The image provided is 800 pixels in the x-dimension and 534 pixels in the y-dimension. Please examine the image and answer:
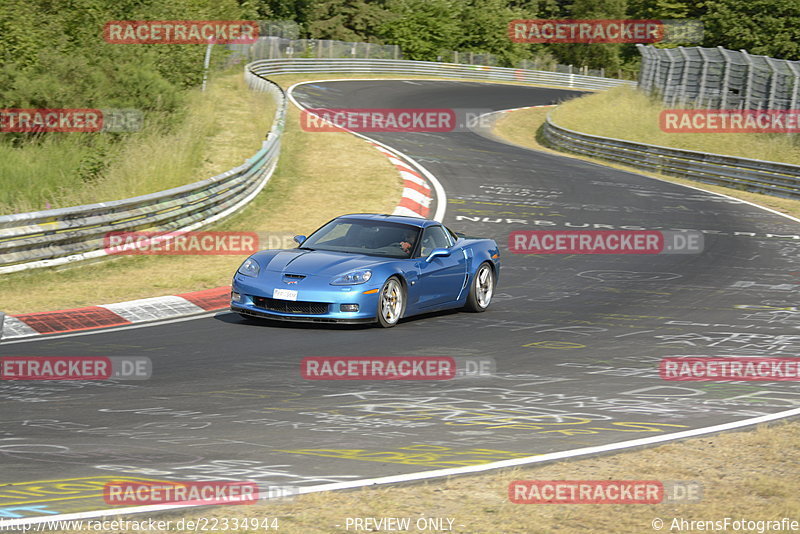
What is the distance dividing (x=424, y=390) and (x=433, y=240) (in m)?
4.52

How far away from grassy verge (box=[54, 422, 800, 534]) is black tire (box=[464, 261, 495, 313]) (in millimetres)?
6628

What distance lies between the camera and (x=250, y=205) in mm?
21328

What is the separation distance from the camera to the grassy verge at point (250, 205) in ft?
45.8

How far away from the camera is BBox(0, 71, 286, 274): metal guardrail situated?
46.9 feet

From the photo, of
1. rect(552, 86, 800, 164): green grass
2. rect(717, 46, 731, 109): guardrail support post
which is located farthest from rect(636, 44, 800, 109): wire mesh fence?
rect(552, 86, 800, 164): green grass

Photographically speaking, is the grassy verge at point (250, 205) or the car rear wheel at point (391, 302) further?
the grassy verge at point (250, 205)

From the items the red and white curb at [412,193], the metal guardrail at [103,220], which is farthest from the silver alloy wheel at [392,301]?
the red and white curb at [412,193]

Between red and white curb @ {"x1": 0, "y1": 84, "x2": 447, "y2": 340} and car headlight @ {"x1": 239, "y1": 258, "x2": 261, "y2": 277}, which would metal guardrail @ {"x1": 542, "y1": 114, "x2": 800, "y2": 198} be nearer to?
red and white curb @ {"x1": 0, "y1": 84, "x2": 447, "y2": 340}

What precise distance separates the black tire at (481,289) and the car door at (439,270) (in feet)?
0.89

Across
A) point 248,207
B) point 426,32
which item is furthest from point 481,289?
point 426,32

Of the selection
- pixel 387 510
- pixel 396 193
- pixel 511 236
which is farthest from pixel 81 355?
pixel 396 193

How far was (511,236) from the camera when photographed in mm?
20672

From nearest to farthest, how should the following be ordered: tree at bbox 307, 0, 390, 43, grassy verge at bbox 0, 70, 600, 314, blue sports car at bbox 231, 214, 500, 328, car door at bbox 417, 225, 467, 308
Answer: blue sports car at bbox 231, 214, 500, 328 → car door at bbox 417, 225, 467, 308 → grassy verge at bbox 0, 70, 600, 314 → tree at bbox 307, 0, 390, 43

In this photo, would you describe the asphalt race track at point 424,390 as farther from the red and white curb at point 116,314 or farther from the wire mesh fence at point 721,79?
the wire mesh fence at point 721,79
